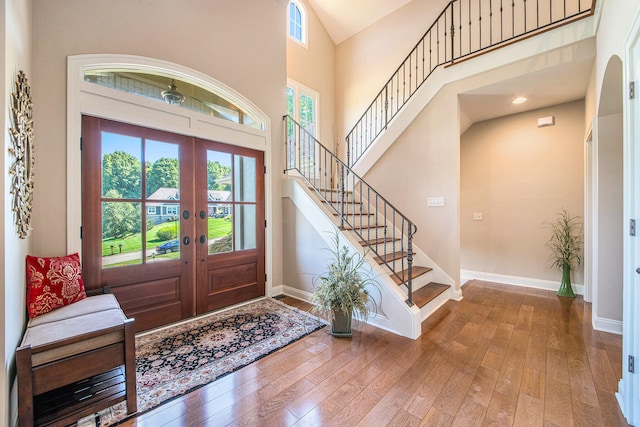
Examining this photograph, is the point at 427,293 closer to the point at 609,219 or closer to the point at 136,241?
the point at 609,219

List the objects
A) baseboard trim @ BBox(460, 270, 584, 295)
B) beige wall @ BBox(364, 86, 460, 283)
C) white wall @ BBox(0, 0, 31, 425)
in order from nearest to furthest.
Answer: white wall @ BBox(0, 0, 31, 425) → beige wall @ BBox(364, 86, 460, 283) → baseboard trim @ BBox(460, 270, 584, 295)

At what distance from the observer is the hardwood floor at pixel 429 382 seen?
157 cm

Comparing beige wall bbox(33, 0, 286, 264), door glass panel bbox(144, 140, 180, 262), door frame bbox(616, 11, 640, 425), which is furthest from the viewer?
door glass panel bbox(144, 140, 180, 262)

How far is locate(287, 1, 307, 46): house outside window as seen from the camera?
536 centimetres

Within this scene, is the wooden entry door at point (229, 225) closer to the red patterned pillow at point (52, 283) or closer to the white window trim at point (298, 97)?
the red patterned pillow at point (52, 283)

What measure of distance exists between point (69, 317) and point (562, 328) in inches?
172

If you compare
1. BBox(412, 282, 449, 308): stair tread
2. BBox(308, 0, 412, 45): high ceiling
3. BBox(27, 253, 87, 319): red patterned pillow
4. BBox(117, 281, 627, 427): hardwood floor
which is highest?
BBox(308, 0, 412, 45): high ceiling

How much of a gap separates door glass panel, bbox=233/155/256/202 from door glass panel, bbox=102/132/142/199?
109 centimetres

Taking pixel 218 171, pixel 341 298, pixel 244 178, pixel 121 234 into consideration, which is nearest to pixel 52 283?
pixel 121 234

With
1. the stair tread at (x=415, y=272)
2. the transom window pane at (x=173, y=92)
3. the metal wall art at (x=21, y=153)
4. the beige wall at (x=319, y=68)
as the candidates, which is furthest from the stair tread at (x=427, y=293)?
the beige wall at (x=319, y=68)

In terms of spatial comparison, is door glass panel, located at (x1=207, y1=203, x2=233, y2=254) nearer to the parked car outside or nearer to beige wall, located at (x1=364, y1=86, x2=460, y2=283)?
the parked car outside

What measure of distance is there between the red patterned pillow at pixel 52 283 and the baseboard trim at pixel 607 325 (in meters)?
4.87

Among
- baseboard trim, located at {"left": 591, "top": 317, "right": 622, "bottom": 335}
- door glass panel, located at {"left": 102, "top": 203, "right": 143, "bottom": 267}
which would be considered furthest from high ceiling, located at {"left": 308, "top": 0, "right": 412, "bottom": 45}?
baseboard trim, located at {"left": 591, "top": 317, "right": 622, "bottom": 335}

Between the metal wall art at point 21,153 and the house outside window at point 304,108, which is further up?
the house outside window at point 304,108
